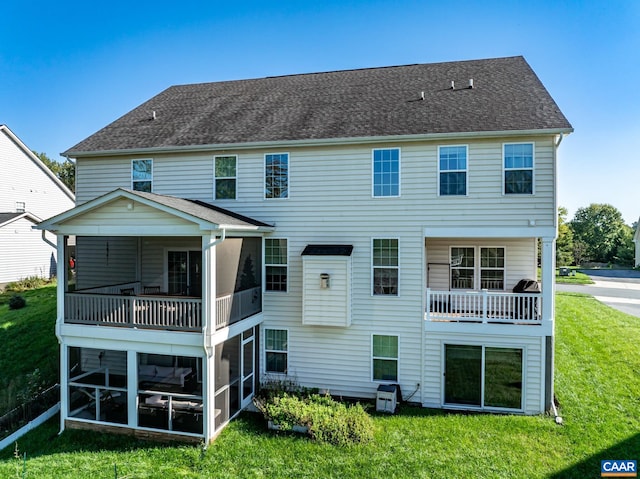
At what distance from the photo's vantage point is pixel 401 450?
760 centimetres

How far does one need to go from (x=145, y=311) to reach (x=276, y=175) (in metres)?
5.17

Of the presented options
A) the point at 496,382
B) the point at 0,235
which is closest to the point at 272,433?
Answer: the point at 496,382

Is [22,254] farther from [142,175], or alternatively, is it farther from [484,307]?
[484,307]

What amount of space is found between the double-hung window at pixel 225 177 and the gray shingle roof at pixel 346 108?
1.99 feet

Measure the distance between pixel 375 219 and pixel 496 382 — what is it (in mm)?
5355

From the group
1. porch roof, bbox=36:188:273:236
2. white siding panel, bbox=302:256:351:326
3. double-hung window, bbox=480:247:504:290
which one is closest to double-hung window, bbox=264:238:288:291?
white siding panel, bbox=302:256:351:326

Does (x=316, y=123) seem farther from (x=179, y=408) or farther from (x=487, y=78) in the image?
(x=179, y=408)

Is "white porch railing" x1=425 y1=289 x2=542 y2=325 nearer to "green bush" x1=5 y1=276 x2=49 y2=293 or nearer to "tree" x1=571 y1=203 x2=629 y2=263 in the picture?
"green bush" x1=5 y1=276 x2=49 y2=293

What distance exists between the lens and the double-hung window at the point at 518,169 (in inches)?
375

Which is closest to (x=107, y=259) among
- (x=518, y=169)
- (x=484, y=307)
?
(x=484, y=307)

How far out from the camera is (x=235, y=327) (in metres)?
9.35

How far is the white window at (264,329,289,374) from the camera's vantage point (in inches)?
425

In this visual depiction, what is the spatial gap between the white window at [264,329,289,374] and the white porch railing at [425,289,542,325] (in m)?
4.18

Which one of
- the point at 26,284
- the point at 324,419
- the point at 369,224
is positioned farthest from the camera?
the point at 26,284
